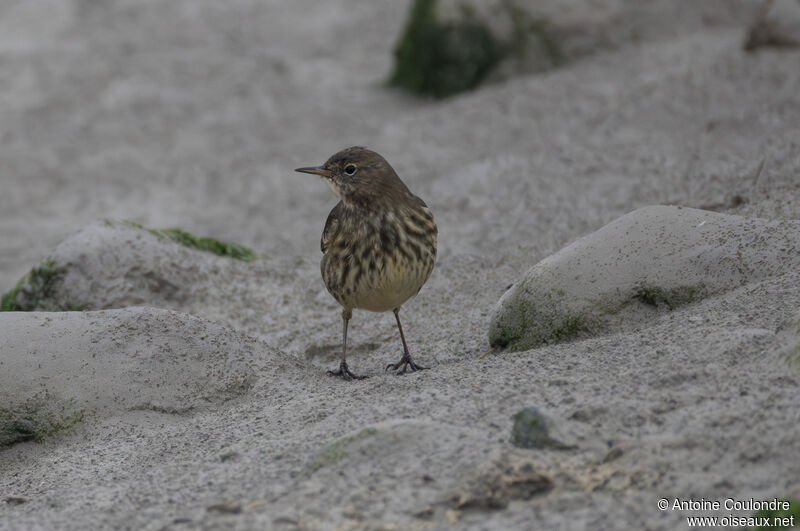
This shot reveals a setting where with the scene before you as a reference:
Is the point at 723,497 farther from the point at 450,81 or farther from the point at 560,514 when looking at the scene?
the point at 450,81

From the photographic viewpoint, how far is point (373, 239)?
15.3 ft

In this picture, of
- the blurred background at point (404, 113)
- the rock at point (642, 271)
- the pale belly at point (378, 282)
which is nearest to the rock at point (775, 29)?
the blurred background at point (404, 113)

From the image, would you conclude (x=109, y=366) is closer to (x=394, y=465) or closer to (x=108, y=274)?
(x=108, y=274)

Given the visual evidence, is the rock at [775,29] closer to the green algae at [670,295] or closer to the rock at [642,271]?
the rock at [642,271]

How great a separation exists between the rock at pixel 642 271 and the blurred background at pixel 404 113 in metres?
1.20

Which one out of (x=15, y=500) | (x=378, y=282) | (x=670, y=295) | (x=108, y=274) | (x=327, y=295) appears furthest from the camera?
(x=327, y=295)

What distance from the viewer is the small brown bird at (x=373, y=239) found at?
4.64 metres

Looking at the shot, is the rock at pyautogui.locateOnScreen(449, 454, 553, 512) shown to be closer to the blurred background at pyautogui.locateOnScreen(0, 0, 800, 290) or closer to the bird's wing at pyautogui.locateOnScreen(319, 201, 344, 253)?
the bird's wing at pyautogui.locateOnScreen(319, 201, 344, 253)

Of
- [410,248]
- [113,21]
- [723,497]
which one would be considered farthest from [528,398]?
[113,21]

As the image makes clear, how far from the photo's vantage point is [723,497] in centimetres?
268

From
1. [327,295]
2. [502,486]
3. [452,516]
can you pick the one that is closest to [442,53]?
[327,295]

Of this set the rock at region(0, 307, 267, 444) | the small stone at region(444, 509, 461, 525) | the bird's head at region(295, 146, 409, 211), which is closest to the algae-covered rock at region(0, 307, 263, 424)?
the rock at region(0, 307, 267, 444)

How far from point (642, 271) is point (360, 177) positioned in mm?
1591

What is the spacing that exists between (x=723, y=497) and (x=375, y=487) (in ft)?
3.65
